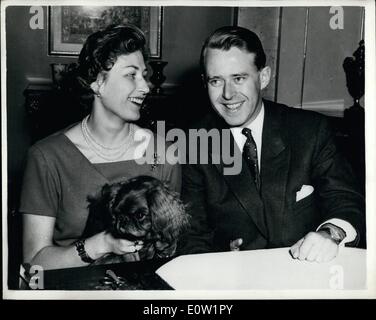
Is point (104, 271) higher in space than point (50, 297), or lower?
higher

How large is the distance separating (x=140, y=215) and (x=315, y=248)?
0.49 meters

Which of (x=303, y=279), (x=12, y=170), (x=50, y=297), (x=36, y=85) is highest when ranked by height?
(x=36, y=85)

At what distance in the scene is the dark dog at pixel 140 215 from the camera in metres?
1.27

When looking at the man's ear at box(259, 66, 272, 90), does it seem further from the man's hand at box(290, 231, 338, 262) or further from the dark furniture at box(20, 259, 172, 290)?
the dark furniture at box(20, 259, 172, 290)

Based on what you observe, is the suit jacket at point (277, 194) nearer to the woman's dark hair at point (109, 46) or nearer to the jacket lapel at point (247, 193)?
the jacket lapel at point (247, 193)

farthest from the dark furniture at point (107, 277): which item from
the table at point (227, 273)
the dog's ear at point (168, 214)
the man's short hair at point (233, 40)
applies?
the man's short hair at point (233, 40)

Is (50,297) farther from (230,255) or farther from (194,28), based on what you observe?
(194,28)

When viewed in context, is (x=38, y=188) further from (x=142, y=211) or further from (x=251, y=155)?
(x=251, y=155)

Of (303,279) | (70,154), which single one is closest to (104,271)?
(70,154)

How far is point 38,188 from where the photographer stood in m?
1.27

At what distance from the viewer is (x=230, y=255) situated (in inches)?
49.3

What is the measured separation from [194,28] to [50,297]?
91 cm

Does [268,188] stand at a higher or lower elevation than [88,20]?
lower

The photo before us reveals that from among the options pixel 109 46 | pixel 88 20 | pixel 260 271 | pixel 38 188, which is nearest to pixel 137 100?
pixel 109 46
